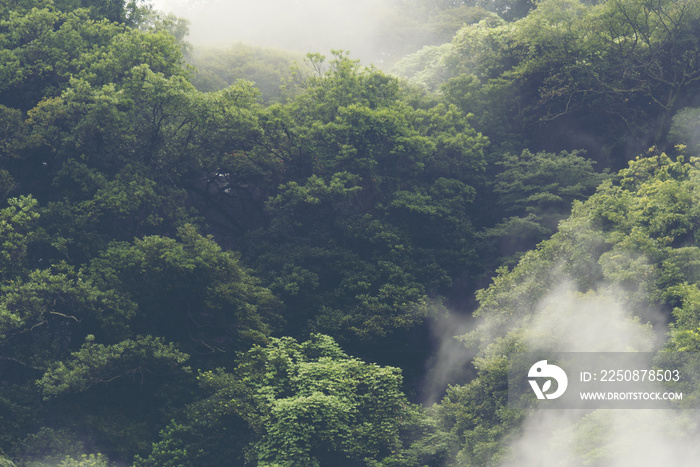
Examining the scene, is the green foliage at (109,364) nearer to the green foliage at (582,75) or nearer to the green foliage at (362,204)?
the green foliage at (362,204)

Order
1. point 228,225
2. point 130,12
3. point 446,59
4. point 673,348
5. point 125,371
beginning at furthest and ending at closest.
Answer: point 446,59 → point 130,12 → point 228,225 → point 125,371 → point 673,348

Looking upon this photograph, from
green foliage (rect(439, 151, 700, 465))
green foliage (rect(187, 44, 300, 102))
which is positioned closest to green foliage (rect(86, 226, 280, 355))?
green foliage (rect(439, 151, 700, 465))

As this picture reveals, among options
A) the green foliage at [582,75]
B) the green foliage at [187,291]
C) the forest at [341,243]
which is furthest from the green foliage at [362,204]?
the green foliage at [582,75]

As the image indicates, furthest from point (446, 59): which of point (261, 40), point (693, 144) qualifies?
point (261, 40)

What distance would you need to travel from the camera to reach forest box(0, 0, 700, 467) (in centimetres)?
1888

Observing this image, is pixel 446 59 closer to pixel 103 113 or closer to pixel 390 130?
pixel 390 130

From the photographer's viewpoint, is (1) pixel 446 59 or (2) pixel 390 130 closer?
(2) pixel 390 130

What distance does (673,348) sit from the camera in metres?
16.1

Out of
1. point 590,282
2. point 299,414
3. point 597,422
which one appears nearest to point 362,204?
point 590,282

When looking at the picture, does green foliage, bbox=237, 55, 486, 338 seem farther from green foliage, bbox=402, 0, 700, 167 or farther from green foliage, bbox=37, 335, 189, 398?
green foliage, bbox=37, 335, 189, 398

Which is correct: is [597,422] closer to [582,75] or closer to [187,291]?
[187,291]

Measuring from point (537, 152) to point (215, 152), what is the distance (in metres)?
15.1

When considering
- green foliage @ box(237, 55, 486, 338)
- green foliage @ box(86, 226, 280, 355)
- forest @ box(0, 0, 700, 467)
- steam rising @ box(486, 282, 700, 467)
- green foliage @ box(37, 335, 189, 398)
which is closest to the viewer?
steam rising @ box(486, 282, 700, 467)

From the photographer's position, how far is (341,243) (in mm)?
27500
